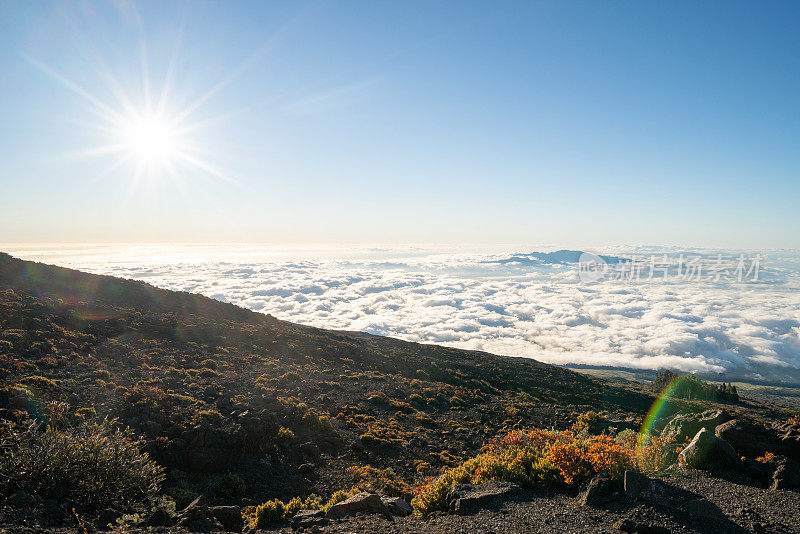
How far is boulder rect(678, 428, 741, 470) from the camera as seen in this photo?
8047 mm

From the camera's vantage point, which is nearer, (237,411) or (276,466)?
(276,466)

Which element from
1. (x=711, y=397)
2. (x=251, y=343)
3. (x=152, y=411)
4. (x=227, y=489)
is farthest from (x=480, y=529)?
(x=711, y=397)

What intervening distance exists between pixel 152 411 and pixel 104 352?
10.6 meters

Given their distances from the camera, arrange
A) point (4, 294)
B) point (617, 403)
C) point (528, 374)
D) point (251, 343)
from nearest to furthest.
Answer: point (4, 294)
point (251, 343)
point (617, 403)
point (528, 374)

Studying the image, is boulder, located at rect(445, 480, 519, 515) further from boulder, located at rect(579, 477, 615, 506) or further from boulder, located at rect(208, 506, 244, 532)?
boulder, located at rect(208, 506, 244, 532)

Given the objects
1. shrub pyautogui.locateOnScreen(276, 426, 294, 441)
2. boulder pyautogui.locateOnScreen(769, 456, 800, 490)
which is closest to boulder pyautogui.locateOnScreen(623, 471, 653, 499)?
boulder pyautogui.locateOnScreen(769, 456, 800, 490)

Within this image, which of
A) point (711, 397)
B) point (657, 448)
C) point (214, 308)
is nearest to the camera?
point (657, 448)

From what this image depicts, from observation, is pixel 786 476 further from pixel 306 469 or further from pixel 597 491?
pixel 306 469

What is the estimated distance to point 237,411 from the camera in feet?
48.5

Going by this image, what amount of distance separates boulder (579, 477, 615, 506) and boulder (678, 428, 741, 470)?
107 inches

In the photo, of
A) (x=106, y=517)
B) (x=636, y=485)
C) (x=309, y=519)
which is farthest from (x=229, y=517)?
(x=636, y=485)

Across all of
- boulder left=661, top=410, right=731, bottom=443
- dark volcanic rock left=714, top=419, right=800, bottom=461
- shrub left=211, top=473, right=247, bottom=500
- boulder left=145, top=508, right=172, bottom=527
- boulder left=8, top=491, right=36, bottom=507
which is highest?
dark volcanic rock left=714, top=419, right=800, bottom=461

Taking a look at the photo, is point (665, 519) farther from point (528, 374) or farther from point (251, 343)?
point (528, 374)

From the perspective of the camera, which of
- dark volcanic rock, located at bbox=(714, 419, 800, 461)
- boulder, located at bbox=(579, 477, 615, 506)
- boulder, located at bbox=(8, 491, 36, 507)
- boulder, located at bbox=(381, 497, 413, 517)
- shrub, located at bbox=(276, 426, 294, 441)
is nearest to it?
boulder, located at bbox=(8, 491, 36, 507)
